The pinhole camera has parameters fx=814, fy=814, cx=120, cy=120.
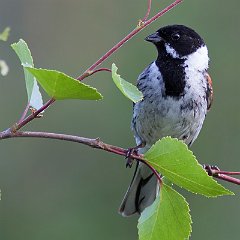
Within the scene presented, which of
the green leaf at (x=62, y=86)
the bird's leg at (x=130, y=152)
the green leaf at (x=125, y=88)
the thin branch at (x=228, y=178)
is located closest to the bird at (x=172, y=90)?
the bird's leg at (x=130, y=152)

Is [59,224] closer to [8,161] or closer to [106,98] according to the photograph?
[8,161]

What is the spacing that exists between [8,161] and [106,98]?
101cm

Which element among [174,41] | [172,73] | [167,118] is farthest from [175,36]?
[167,118]

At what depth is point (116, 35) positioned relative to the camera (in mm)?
8195

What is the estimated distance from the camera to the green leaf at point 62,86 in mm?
1914

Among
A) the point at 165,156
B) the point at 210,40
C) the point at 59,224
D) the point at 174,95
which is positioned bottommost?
the point at 59,224

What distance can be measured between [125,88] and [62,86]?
171 mm

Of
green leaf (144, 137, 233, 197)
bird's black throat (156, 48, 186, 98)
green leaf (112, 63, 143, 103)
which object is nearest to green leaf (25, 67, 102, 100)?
green leaf (112, 63, 143, 103)

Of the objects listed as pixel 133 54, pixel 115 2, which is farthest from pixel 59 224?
pixel 115 2

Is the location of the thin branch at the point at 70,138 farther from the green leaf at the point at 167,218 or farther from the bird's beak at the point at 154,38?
the bird's beak at the point at 154,38

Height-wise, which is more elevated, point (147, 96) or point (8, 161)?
point (147, 96)

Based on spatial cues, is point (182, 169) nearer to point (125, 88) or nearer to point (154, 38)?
point (125, 88)

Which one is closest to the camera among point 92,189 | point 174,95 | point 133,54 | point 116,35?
point 174,95

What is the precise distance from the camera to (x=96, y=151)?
700cm
